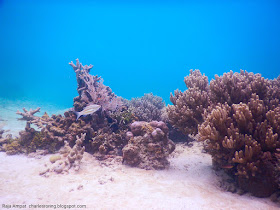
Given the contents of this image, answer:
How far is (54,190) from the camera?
3.45 m

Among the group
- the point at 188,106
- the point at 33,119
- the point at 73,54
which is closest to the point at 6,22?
the point at 73,54

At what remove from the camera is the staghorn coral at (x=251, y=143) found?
10.9 ft

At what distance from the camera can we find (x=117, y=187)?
3.66 m

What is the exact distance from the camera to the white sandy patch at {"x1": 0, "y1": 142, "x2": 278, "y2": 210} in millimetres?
3016

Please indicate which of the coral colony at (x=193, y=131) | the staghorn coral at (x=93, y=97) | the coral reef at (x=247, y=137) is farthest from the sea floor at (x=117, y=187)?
the staghorn coral at (x=93, y=97)

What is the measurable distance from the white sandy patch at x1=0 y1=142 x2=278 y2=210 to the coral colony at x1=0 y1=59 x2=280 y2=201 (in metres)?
0.33

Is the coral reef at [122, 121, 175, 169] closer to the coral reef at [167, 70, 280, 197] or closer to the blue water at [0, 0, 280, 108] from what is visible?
the coral reef at [167, 70, 280, 197]

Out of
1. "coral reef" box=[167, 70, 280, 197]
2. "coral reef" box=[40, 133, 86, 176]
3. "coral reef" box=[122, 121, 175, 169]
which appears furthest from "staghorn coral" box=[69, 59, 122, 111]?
"coral reef" box=[167, 70, 280, 197]

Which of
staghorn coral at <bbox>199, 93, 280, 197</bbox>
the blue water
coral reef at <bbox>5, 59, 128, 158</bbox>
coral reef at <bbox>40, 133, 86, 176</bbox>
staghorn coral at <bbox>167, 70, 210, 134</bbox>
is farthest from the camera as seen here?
the blue water

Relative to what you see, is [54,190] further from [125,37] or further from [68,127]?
[125,37]

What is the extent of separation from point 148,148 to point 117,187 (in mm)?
1612

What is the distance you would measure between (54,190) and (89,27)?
180739 mm

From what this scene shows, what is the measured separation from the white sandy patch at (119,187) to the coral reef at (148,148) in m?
0.25

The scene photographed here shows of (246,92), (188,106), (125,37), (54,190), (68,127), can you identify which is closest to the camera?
(54,190)
